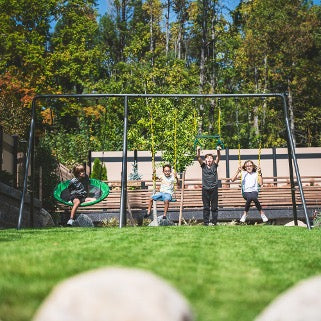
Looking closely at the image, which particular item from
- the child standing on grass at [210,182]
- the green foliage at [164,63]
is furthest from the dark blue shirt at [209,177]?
the green foliage at [164,63]

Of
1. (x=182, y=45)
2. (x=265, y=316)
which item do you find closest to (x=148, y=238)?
(x=265, y=316)

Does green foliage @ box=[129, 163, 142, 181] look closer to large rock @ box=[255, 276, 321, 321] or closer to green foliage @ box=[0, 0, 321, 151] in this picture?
green foliage @ box=[0, 0, 321, 151]

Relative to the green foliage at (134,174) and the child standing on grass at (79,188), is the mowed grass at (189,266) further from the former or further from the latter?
the green foliage at (134,174)

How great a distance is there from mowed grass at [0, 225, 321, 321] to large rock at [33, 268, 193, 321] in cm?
95

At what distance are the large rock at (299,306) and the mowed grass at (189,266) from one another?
0.85m

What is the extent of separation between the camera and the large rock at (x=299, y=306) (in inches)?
80.6

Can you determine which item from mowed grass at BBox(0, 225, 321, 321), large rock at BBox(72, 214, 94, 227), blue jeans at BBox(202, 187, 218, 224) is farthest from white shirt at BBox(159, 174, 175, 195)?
mowed grass at BBox(0, 225, 321, 321)

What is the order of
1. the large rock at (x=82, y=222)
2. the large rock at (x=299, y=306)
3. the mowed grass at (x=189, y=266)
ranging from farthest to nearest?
the large rock at (x=82, y=222) < the mowed grass at (x=189, y=266) < the large rock at (x=299, y=306)

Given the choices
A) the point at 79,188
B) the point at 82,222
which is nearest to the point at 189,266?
the point at 79,188

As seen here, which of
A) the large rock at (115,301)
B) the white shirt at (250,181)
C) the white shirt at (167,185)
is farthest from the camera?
the white shirt at (167,185)

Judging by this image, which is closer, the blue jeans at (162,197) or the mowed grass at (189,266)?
the mowed grass at (189,266)

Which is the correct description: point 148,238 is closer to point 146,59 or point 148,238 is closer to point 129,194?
point 129,194

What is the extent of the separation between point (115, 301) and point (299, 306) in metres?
0.61

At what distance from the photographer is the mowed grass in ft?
10.8
